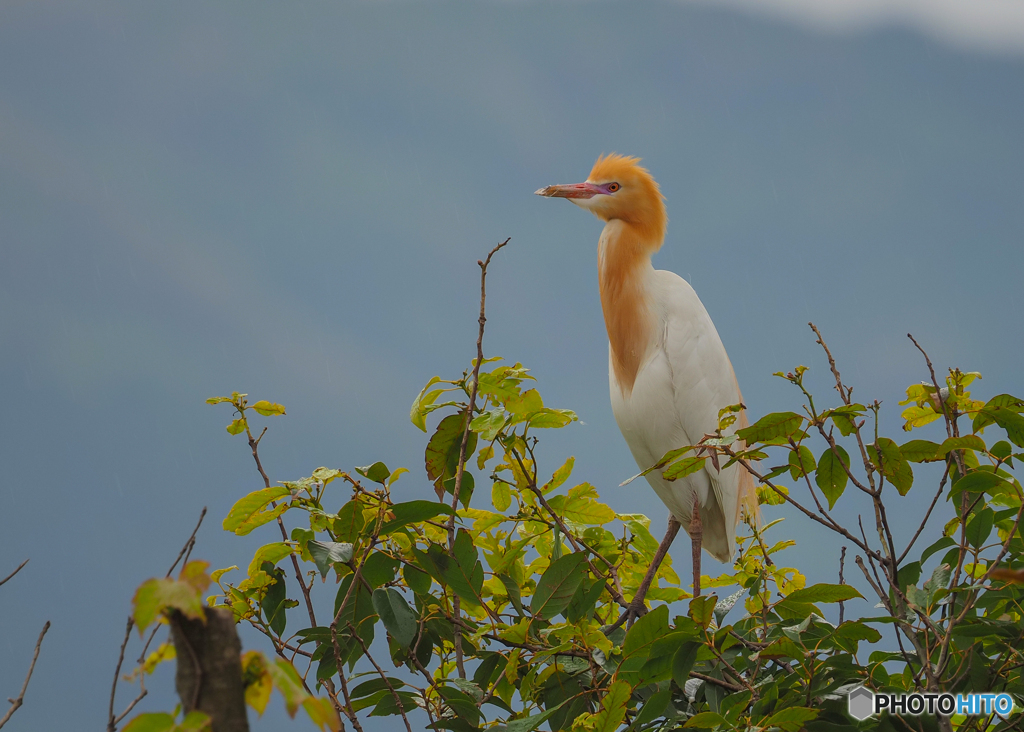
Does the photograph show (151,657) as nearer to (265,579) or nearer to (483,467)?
(265,579)

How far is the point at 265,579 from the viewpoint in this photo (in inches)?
46.0

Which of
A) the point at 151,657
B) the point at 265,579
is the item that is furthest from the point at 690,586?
the point at 151,657

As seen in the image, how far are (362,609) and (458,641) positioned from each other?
219mm

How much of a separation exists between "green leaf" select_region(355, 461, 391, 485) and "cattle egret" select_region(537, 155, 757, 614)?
1232 mm

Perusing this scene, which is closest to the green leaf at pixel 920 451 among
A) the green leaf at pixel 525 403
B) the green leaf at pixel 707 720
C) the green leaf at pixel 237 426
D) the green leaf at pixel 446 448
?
the green leaf at pixel 707 720

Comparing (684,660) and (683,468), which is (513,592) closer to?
(684,660)

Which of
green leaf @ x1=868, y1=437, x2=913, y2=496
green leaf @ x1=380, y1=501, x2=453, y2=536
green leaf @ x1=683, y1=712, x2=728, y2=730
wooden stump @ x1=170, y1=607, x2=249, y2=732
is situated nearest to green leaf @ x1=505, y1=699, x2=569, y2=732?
green leaf @ x1=683, y1=712, x2=728, y2=730

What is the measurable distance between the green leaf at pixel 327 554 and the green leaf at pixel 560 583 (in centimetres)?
28

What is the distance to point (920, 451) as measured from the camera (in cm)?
96

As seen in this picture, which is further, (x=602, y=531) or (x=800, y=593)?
(x=602, y=531)

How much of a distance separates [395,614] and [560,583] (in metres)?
0.24

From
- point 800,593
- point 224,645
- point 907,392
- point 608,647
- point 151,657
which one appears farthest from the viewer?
point 907,392

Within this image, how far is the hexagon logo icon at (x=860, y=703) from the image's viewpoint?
0.97 m

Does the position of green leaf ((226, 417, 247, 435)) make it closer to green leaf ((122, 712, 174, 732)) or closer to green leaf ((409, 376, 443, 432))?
green leaf ((409, 376, 443, 432))
